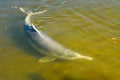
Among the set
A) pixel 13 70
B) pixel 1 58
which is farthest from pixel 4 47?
pixel 13 70

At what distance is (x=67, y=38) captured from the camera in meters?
A: 8.37

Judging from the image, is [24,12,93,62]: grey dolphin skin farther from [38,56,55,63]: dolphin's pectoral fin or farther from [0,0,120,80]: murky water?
[0,0,120,80]: murky water

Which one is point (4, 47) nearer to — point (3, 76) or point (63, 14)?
point (3, 76)

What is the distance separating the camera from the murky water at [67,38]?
6.96m

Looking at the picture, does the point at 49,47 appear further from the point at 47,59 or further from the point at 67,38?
the point at 67,38

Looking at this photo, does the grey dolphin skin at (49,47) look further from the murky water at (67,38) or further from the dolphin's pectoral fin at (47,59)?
the murky water at (67,38)

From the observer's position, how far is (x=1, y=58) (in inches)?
297

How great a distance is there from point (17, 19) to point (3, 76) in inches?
125

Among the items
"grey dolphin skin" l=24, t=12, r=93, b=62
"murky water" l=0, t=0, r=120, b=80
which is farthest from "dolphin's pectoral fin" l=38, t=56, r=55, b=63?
"murky water" l=0, t=0, r=120, b=80

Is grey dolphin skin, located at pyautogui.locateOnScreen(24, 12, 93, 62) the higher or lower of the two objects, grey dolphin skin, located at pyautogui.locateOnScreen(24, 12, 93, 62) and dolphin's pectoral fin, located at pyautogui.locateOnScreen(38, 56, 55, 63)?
the higher

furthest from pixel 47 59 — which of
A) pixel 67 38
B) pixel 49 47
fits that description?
pixel 67 38

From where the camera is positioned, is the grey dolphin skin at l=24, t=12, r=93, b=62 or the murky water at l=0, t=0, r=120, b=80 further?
the grey dolphin skin at l=24, t=12, r=93, b=62

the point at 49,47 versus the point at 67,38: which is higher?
the point at 49,47

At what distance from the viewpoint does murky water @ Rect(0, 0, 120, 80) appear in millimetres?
6965
